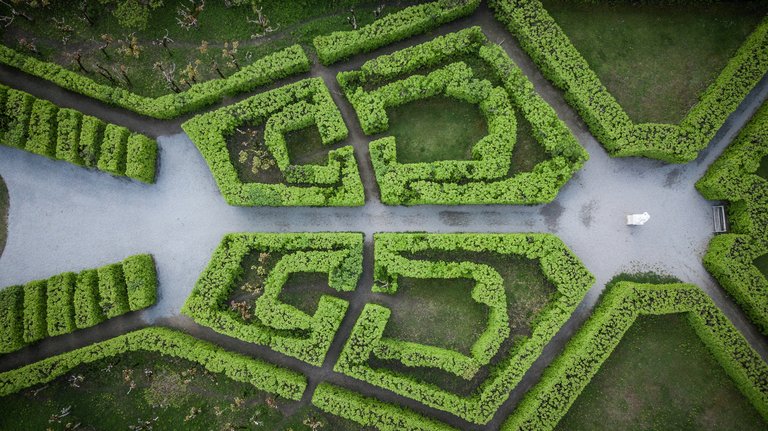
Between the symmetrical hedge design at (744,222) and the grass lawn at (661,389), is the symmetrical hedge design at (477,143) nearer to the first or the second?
the symmetrical hedge design at (744,222)

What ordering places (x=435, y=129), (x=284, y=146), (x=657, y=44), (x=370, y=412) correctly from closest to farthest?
1. (x=370, y=412)
2. (x=284, y=146)
3. (x=435, y=129)
4. (x=657, y=44)

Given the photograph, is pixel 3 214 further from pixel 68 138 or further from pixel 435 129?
pixel 435 129

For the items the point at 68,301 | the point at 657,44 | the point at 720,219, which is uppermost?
the point at 657,44

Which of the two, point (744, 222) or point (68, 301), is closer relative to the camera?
point (744, 222)

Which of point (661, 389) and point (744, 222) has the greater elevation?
point (744, 222)

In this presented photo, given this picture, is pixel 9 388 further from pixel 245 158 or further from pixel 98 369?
pixel 245 158

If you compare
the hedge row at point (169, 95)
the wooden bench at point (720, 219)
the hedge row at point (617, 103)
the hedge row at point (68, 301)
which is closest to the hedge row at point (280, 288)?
the hedge row at point (68, 301)

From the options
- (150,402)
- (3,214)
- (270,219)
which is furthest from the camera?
(3,214)

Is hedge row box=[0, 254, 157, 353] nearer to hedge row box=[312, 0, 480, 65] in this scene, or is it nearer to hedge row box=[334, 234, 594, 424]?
hedge row box=[334, 234, 594, 424]

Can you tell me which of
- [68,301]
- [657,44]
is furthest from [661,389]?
[68,301]
